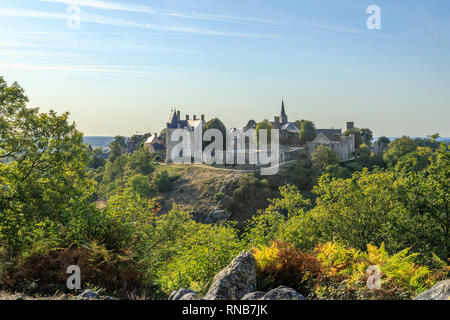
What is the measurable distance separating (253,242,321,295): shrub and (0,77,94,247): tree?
7.32m

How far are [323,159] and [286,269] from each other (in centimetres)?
6653

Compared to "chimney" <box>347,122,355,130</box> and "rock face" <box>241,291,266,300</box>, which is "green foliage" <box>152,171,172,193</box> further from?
"rock face" <box>241,291,266,300</box>

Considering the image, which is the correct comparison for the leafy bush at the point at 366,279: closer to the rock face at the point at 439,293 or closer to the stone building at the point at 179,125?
the rock face at the point at 439,293

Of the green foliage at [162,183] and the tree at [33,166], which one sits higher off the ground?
the tree at [33,166]

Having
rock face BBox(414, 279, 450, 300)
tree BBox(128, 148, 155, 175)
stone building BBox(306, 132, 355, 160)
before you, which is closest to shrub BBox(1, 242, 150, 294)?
rock face BBox(414, 279, 450, 300)

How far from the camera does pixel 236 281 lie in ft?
27.1

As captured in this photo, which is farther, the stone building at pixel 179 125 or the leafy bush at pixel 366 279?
the stone building at pixel 179 125

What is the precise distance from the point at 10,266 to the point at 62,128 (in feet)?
21.2

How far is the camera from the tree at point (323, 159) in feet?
236

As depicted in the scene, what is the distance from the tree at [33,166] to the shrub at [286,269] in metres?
7.32

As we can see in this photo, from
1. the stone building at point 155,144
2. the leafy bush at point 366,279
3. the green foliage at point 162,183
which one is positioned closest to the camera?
the leafy bush at point 366,279

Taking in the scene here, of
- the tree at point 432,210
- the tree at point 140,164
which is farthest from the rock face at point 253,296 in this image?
the tree at point 140,164

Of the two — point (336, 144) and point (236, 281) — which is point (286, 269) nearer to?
point (236, 281)
